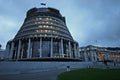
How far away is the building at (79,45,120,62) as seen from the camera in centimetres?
14831

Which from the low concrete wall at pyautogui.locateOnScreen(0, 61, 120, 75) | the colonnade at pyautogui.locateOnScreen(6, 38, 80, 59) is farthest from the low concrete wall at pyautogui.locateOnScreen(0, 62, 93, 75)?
the colonnade at pyautogui.locateOnScreen(6, 38, 80, 59)

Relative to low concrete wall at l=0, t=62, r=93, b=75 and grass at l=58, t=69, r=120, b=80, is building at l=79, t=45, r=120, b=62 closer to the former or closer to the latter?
low concrete wall at l=0, t=62, r=93, b=75

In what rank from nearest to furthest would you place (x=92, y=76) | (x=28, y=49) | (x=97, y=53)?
1. (x=92, y=76)
2. (x=28, y=49)
3. (x=97, y=53)

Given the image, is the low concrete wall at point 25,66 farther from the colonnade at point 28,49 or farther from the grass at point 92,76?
the colonnade at point 28,49

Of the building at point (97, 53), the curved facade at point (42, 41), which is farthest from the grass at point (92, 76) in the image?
the building at point (97, 53)

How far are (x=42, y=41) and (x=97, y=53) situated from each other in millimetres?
105455

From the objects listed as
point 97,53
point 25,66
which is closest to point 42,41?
point 25,66

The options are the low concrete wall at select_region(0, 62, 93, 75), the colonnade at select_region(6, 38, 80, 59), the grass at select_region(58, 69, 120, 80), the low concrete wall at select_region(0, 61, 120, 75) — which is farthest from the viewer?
the colonnade at select_region(6, 38, 80, 59)

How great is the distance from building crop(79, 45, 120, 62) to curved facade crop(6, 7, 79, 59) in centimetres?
7542

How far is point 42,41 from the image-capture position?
69500 millimetres

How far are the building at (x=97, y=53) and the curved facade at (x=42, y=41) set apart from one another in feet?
247

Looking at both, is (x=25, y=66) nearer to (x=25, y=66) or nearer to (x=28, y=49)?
(x=25, y=66)

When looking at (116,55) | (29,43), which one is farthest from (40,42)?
(116,55)

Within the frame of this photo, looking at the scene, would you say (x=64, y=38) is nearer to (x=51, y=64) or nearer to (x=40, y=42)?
(x=40, y=42)
